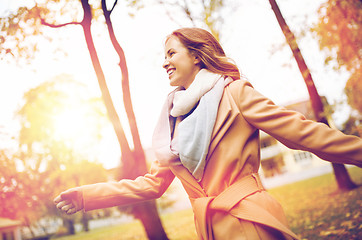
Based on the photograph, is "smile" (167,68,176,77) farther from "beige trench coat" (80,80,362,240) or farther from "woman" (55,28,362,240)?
"beige trench coat" (80,80,362,240)

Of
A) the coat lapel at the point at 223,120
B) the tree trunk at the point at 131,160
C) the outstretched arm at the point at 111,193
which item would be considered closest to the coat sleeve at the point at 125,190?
the outstretched arm at the point at 111,193

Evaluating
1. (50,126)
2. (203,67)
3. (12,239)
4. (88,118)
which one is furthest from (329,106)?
(12,239)

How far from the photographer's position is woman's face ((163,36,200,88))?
1624mm

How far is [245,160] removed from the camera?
135cm

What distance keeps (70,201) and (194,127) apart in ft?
2.71

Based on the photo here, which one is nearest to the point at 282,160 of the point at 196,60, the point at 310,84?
the point at 310,84

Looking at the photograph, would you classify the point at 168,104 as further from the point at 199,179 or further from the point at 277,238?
the point at 277,238

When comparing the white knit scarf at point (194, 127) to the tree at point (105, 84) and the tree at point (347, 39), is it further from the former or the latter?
the tree at point (347, 39)

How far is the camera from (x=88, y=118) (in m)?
8.56

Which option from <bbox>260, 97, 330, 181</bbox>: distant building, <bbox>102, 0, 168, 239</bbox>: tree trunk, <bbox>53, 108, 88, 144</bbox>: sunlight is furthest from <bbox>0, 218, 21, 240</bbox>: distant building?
<bbox>260, 97, 330, 181</bbox>: distant building

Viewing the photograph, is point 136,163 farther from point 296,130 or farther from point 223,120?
point 296,130

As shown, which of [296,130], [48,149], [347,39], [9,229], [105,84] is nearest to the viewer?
[296,130]

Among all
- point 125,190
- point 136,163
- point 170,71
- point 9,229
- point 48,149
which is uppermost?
point 170,71

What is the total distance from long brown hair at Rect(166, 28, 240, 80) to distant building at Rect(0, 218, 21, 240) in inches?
217
